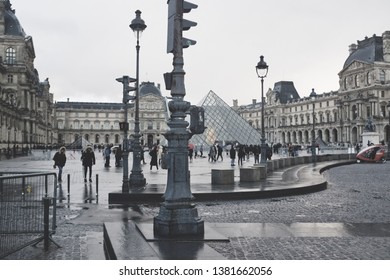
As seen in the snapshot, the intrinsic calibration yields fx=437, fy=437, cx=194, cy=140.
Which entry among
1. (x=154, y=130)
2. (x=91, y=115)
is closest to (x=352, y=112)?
(x=154, y=130)

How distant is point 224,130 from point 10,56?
31.2 meters

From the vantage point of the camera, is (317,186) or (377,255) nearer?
(377,255)

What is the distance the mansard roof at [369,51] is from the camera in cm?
8000

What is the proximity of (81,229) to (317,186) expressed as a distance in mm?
8187

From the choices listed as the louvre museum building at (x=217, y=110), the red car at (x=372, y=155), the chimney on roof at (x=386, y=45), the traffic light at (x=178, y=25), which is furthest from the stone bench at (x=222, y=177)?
the chimney on roof at (x=386, y=45)

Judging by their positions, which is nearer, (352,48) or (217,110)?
(217,110)

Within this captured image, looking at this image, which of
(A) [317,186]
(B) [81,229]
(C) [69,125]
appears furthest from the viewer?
(C) [69,125]

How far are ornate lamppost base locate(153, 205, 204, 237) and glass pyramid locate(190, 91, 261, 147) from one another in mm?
46176

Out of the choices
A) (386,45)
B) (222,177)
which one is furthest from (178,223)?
(386,45)

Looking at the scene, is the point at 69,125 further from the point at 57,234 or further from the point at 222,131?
the point at 57,234

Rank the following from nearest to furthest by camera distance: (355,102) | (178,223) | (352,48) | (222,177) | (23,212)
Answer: (178,223)
(23,212)
(222,177)
(355,102)
(352,48)

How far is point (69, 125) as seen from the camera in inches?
5022

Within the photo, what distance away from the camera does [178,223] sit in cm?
570

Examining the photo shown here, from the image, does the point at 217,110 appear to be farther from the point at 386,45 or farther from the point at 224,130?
the point at 386,45
